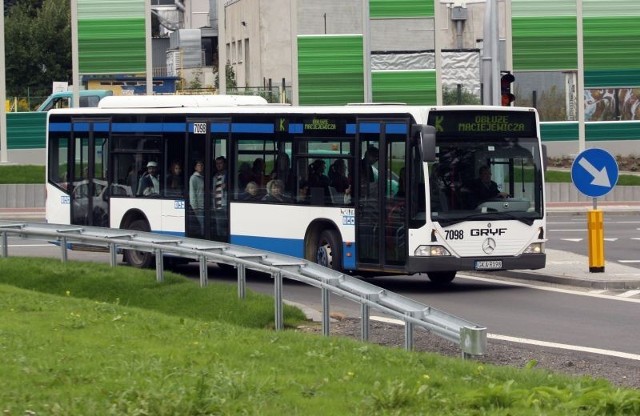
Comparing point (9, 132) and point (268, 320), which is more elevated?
point (9, 132)

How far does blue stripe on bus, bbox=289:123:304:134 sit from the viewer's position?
2028cm

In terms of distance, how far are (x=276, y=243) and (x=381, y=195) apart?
2212 mm

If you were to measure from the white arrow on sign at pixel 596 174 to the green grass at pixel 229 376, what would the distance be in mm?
9373

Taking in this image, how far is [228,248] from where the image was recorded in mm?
15773

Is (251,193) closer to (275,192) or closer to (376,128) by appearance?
(275,192)

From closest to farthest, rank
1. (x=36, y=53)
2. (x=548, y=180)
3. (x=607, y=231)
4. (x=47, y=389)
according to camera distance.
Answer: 1. (x=47, y=389)
2. (x=607, y=231)
3. (x=548, y=180)
4. (x=36, y=53)

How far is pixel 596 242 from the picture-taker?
66.5ft

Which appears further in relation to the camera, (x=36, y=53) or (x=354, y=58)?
(x=36, y=53)

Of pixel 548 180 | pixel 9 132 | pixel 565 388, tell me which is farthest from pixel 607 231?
pixel 565 388

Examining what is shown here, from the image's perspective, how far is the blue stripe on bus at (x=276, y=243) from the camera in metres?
20.1

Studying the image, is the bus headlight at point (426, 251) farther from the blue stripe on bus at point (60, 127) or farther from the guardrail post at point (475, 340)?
the guardrail post at point (475, 340)

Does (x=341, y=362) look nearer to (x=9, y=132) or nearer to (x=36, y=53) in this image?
(x=9, y=132)

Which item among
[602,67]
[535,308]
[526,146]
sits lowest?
[535,308]

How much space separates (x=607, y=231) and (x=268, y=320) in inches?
702
